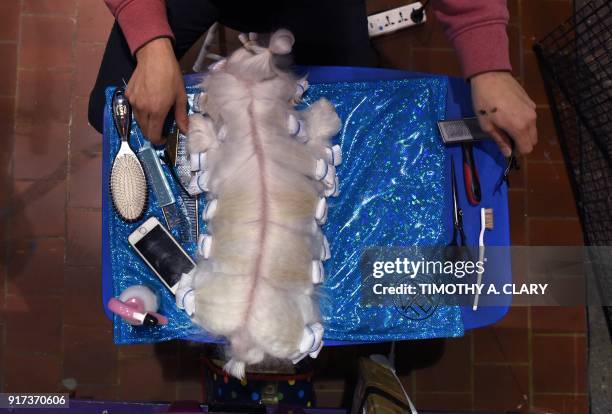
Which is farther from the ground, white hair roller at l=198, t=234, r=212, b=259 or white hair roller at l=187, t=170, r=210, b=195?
white hair roller at l=187, t=170, r=210, b=195

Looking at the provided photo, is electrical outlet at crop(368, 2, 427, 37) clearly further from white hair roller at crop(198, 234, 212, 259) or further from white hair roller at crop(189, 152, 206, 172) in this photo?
white hair roller at crop(198, 234, 212, 259)

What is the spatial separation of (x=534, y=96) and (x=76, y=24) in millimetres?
1656

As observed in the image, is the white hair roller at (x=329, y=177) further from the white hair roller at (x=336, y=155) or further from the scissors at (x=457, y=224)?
the scissors at (x=457, y=224)

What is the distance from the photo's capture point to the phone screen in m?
1.00

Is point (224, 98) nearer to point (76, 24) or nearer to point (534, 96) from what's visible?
point (76, 24)

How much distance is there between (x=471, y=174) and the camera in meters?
1.06

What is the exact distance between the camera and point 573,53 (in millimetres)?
1658

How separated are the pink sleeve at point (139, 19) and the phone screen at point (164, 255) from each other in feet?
1.24

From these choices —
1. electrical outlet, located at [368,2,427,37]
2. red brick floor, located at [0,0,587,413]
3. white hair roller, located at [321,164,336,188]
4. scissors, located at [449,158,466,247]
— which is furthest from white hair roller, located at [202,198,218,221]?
electrical outlet, located at [368,2,427,37]

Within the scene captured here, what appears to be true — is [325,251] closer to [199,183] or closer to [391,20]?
[199,183]

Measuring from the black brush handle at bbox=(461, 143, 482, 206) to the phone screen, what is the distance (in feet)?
2.05

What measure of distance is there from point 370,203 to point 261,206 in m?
0.30

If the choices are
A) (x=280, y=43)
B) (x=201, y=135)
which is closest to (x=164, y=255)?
(x=201, y=135)

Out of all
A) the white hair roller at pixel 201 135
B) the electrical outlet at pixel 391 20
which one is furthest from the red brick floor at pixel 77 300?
the white hair roller at pixel 201 135
